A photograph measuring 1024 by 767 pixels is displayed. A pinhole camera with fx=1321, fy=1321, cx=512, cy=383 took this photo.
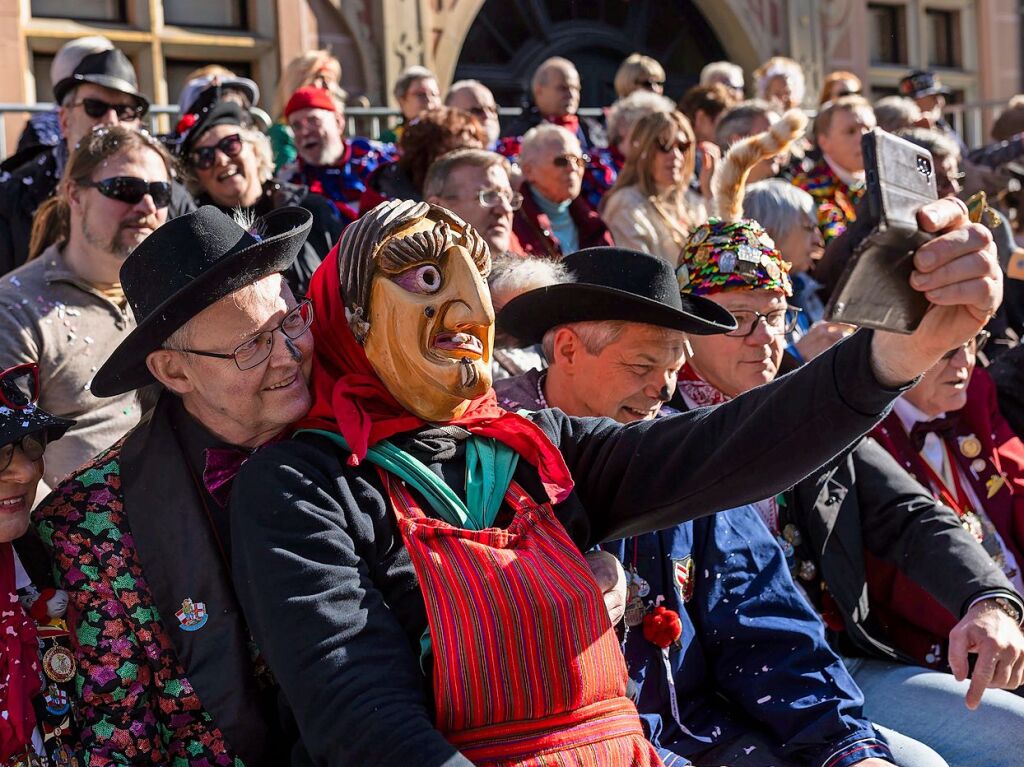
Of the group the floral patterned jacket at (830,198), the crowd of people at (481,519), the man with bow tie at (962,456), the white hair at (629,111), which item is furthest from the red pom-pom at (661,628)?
the white hair at (629,111)

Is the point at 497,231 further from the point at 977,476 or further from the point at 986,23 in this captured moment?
the point at 986,23

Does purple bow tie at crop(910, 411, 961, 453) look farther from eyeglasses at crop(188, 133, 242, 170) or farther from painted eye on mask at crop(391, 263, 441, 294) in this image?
eyeglasses at crop(188, 133, 242, 170)

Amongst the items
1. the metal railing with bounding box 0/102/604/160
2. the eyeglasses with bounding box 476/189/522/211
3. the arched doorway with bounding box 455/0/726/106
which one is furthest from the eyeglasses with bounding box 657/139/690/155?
the arched doorway with bounding box 455/0/726/106

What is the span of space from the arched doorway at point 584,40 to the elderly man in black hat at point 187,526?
8.38 metres

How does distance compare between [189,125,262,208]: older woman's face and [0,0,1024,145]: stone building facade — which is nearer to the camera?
[189,125,262,208]: older woman's face

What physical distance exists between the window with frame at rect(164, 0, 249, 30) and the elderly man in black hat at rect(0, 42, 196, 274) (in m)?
4.15

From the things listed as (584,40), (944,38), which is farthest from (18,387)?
(944,38)

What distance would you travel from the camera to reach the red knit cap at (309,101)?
5.93 m

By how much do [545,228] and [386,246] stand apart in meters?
3.28

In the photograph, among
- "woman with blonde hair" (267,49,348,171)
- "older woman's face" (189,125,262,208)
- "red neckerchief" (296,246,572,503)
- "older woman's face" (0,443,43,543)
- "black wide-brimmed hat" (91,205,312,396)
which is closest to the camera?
"red neckerchief" (296,246,572,503)

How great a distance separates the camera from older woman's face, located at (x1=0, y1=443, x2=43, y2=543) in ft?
7.86

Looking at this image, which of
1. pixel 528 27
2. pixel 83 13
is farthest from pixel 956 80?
pixel 83 13

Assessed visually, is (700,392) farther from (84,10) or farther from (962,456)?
(84,10)

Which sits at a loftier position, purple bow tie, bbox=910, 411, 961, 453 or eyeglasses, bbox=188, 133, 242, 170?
eyeglasses, bbox=188, 133, 242, 170
